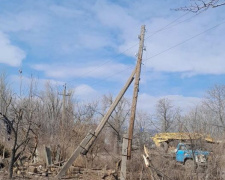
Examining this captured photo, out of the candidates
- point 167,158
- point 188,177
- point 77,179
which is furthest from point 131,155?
point 188,177

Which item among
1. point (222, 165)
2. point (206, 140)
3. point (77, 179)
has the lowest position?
point (77, 179)

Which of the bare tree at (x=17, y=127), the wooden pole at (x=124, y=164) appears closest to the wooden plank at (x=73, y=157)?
the bare tree at (x=17, y=127)

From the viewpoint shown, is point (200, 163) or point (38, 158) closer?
point (200, 163)

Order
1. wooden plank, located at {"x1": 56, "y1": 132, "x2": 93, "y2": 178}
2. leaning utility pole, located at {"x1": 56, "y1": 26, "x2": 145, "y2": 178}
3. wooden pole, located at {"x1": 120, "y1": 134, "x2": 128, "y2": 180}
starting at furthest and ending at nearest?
leaning utility pole, located at {"x1": 56, "y1": 26, "x2": 145, "y2": 178}
wooden plank, located at {"x1": 56, "y1": 132, "x2": 93, "y2": 178}
wooden pole, located at {"x1": 120, "y1": 134, "x2": 128, "y2": 180}

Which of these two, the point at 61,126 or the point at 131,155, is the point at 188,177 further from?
the point at 61,126

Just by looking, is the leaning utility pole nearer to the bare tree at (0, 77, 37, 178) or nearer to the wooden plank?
the wooden plank

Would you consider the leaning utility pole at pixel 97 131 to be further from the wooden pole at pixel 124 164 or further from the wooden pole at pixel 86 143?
the wooden pole at pixel 124 164

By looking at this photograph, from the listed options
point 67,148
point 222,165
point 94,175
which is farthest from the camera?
point 67,148

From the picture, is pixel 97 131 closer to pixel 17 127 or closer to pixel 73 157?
pixel 73 157

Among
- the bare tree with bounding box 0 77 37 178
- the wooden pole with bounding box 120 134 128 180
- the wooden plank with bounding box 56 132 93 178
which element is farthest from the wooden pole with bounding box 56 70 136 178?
the wooden pole with bounding box 120 134 128 180

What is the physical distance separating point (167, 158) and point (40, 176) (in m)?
5.49

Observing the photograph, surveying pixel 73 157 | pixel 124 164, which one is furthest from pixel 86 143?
pixel 124 164

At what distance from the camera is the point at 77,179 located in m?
12.3

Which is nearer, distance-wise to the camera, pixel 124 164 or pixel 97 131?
pixel 124 164
